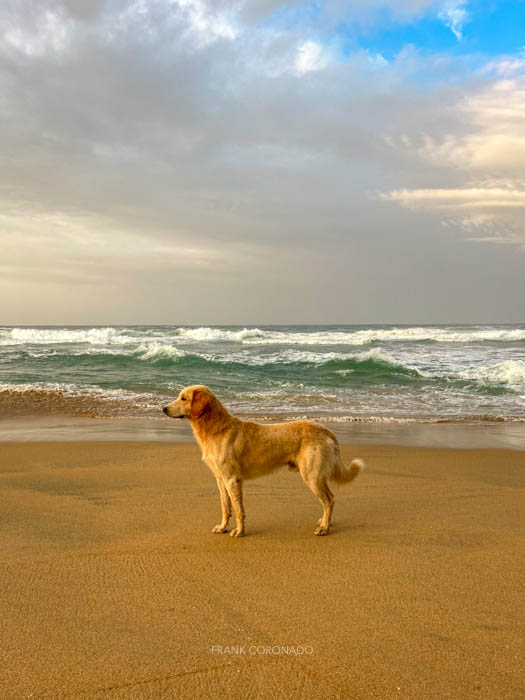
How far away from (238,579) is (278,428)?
5.26ft

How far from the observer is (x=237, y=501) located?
4.81 m

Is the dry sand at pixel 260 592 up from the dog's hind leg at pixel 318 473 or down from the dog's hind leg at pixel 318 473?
down

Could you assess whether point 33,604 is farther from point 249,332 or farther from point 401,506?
point 249,332

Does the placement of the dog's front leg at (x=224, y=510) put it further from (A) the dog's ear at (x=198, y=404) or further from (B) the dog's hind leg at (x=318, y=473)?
(B) the dog's hind leg at (x=318, y=473)

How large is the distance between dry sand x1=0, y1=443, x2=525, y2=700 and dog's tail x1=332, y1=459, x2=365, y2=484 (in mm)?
448

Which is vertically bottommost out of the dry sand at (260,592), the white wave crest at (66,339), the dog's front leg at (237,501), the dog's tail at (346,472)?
→ the dry sand at (260,592)

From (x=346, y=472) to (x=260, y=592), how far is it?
1.81 m

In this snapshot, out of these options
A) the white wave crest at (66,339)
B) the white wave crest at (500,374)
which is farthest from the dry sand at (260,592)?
the white wave crest at (66,339)

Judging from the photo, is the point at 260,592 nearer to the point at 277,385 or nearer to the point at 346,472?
the point at 346,472

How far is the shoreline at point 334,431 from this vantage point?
30.8 feet

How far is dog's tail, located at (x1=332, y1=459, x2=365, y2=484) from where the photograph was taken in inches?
197

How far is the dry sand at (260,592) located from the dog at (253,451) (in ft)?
1.26

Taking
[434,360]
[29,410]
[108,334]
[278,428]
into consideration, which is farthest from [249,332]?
[278,428]

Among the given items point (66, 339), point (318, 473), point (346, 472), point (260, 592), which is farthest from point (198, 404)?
point (66, 339)
